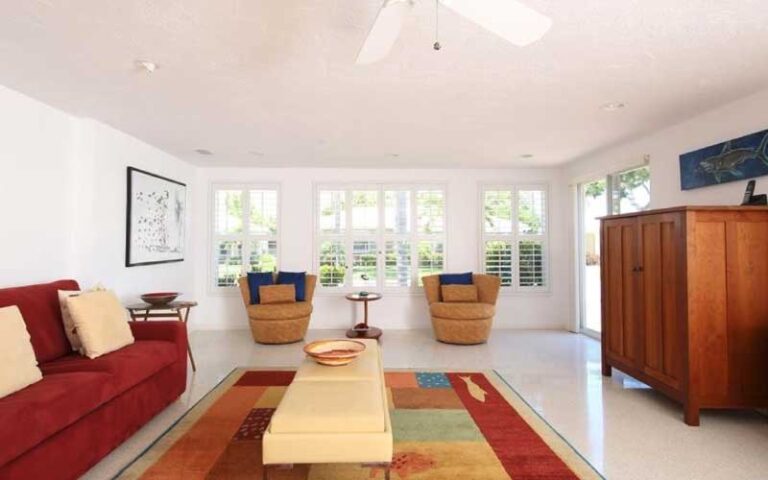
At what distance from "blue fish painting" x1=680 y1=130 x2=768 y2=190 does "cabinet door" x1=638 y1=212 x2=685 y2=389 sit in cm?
79

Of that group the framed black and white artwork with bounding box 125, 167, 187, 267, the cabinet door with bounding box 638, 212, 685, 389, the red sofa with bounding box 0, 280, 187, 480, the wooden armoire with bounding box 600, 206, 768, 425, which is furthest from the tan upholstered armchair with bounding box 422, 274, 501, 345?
the framed black and white artwork with bounding box 125, 167, 187, 267

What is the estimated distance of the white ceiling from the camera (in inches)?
73.5

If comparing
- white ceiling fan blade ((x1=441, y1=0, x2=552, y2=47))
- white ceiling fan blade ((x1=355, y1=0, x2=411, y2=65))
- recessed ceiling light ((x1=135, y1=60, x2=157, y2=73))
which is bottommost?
white ceiling fan blade ((x1=441, y1=0, x2=552, y2=47))

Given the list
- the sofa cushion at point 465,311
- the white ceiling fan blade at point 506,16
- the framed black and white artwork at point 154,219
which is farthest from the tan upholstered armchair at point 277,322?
the white ceiling fan blade at point 506,16

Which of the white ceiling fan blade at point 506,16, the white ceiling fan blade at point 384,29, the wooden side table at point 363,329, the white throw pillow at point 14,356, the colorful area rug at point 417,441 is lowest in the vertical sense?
the colorful area rug at point 417,441

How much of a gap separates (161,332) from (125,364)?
0.63 m

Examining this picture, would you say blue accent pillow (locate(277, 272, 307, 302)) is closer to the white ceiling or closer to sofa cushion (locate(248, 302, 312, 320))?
sofa cushion (locate(248, 302, 312, 320))

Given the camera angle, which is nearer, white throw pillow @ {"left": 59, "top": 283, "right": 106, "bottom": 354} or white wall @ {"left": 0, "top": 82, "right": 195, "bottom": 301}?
white throw pillow @ {"left": 59, "top": 283, "right": 106, "bottom": 354}

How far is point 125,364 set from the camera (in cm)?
228

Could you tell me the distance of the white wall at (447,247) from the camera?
5.50 m

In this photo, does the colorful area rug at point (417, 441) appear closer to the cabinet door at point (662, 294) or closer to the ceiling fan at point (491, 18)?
the cabinet door at point (662, 294)

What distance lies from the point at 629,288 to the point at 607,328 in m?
0.51

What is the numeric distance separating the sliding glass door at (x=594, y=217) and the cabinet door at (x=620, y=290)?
1146 mm

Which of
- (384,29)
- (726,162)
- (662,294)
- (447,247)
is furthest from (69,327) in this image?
(726,162)
